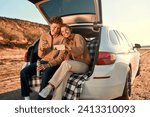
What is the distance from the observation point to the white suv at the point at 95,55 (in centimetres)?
421

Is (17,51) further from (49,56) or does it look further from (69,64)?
(69,64)

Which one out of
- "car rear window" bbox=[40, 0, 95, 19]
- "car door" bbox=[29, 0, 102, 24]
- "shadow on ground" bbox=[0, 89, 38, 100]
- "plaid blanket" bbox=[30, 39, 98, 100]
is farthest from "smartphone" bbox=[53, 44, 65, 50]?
"shadow on ground" bbox=[0, 89, 38, 100]

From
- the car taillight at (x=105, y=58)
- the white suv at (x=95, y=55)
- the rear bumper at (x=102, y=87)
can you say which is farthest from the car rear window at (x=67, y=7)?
the rear bumper at (x=102, y=87)

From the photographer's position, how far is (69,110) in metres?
4.33

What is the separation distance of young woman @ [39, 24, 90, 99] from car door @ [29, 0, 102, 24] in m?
0.66

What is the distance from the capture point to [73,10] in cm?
551

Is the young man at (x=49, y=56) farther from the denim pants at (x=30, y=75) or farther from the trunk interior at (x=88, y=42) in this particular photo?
the trunk interior at (x=88, y=42)

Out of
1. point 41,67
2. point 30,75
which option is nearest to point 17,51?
point 30,75

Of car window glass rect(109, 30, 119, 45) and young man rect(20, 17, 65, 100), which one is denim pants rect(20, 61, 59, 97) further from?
car window glass rect(109, 30, 119, 45)

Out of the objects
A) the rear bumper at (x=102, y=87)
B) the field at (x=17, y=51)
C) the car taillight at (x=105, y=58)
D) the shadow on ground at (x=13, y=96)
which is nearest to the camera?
the rear bumper at (x=102, y=87)

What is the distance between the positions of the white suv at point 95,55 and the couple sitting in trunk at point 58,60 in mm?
120

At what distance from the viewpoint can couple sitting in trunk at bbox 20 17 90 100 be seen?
434cm

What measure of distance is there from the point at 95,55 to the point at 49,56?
0.82 metres

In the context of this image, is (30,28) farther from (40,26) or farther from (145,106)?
(145,106)
